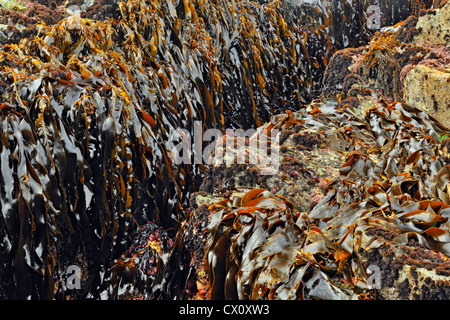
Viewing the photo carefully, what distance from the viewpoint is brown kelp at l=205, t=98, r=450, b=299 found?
5.46 feet

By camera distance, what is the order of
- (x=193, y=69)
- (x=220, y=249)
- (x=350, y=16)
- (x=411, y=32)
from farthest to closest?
(x=350, y=16) → (x=411, y=32) → (x=193, y=69) → (x=220, y=249)

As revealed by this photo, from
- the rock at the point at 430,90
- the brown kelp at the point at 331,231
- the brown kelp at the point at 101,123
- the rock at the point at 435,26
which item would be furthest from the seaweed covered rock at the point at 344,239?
the rock at the point at 435,26

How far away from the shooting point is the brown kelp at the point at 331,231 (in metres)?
1.66

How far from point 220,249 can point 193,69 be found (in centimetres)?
205

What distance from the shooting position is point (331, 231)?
1.93 m

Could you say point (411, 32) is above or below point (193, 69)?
above

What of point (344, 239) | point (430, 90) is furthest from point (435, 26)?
point (344, 239)

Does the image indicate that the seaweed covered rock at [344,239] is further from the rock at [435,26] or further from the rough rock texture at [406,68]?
the rock at [435,26]

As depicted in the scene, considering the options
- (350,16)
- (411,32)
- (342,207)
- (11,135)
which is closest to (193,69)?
(11,135)

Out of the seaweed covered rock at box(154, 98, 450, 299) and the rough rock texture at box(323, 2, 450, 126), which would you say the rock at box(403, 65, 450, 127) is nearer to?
the rough rock texture at box(323, 2, 450, 126)

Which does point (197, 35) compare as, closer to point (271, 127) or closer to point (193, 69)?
point (193, 69)

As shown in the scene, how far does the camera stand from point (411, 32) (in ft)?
13.8

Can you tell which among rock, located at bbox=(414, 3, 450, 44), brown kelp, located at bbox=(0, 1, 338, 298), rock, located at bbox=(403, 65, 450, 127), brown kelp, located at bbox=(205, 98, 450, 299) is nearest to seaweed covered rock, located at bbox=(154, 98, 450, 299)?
brown kelp, located at bbox=(205, 98, 450, 299)

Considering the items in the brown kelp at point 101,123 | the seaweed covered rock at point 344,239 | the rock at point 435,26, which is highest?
the rock at point 435,26
